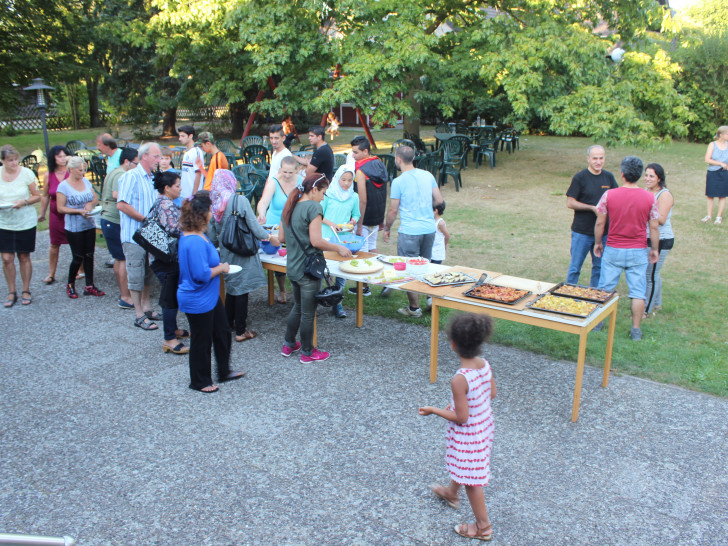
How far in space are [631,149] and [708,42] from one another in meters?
6.39

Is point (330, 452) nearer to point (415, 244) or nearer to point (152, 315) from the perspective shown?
point (415, 244)

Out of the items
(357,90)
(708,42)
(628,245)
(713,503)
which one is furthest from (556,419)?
(708,42)

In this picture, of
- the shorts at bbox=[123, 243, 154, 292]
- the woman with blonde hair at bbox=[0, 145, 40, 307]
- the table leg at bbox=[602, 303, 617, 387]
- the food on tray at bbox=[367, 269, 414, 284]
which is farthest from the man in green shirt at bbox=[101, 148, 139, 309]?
the table leg at bbox=[602, 303, 617, 387]

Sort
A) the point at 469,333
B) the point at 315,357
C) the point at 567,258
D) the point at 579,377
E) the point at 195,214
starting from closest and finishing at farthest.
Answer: the point at 469,333 → the point at 579,377 → the point at 195,214 → the point at 315,357 → the point at 567,258

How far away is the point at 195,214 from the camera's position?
173 inches

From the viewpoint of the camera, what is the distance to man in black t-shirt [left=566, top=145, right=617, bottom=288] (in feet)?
19.5

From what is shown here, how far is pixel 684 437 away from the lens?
165 inches

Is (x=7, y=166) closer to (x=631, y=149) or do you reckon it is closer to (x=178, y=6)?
(x=178, y=6)

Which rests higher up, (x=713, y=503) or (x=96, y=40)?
(x=96, y=40)

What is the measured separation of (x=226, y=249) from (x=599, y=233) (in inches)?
136

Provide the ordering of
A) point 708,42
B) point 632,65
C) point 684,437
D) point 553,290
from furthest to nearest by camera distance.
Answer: point 708,42, point 632,65, point 553,290, point 684,437

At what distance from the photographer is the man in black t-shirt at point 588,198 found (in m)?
5.95

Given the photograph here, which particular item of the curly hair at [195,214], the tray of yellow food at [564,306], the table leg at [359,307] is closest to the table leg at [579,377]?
the tray of yellow food at [564,306]

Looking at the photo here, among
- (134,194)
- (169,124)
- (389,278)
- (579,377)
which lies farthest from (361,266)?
(169,124)
